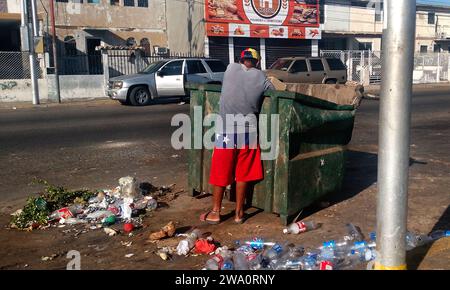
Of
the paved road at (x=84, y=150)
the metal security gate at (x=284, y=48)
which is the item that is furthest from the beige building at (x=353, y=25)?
the paved road at (x=84, y=150)

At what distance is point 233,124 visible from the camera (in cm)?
474

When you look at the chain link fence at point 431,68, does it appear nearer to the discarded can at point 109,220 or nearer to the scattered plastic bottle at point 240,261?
the discarded can at point 109,220

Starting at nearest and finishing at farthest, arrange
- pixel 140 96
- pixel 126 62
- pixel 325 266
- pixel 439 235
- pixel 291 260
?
pixel 325 266 < pixel 291 260 < pixel 439 235 < pixel 140 96 < pixel 126 62

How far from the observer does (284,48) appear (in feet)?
103

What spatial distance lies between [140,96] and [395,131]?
14790 mm

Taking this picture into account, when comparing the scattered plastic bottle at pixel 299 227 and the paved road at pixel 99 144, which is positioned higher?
the paved road at pixel 99 144

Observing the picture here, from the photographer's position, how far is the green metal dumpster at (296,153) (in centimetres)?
459

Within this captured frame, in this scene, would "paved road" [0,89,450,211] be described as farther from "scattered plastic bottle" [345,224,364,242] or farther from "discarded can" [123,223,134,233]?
"scattered plastic bottle" [345,224,364,242]

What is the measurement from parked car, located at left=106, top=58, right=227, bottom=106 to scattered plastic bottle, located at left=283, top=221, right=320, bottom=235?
514 inches

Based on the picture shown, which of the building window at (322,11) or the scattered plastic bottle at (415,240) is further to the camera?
the building window at (322,11)

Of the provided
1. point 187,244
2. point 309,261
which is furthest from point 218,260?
point 309,261

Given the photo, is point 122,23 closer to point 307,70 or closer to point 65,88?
point 65,88

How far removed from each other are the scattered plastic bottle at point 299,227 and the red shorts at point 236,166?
0.57m

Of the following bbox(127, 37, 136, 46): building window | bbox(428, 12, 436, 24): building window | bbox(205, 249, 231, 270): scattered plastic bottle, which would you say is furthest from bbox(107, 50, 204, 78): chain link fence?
bbox(428, 12, 436, 24): building window
